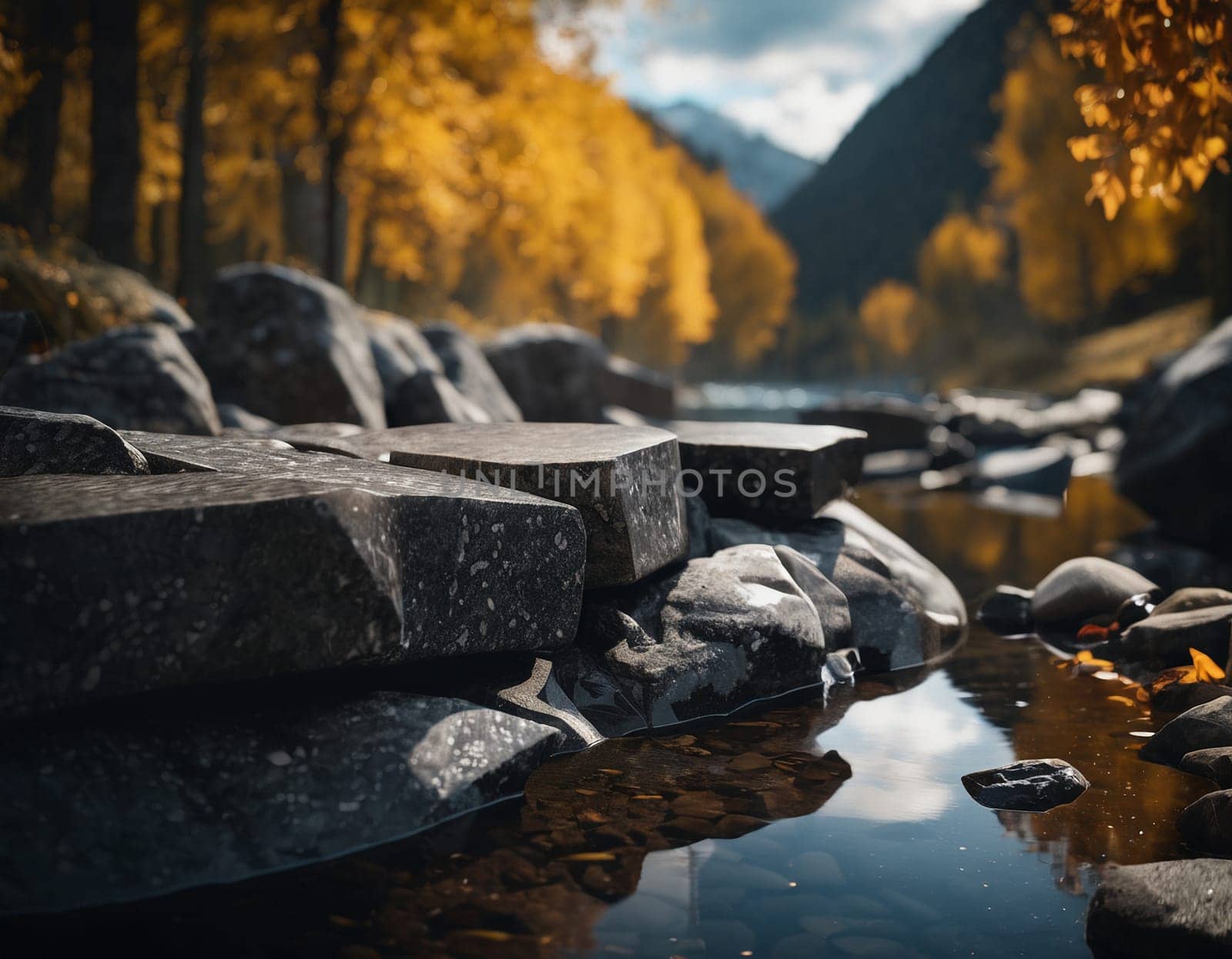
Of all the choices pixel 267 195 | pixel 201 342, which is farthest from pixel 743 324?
pixel 201 342

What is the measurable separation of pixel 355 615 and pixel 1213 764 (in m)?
2.58

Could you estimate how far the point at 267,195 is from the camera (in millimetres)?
18062

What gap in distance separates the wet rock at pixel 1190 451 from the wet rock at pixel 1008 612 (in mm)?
2743

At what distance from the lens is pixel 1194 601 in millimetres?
4500

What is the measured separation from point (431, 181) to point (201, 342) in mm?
7110

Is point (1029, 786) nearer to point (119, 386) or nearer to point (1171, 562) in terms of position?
point (119, 386)

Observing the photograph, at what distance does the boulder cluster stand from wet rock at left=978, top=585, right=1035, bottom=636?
33 cm

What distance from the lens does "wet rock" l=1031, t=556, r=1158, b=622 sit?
4.97m

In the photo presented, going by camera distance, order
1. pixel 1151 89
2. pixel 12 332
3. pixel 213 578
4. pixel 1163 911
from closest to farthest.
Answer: pixel 1163 911, pixel 213 578, pixel 1151 89, pixel 12 332

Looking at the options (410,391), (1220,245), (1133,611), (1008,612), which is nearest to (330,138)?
(410,391)

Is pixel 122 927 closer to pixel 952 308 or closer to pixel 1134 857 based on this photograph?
pixel 1134 857

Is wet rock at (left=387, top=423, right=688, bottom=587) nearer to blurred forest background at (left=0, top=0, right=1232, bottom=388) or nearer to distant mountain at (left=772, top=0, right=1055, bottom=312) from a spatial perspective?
blurred forest background at (left=0, top=0, right=1232, bottom=388)

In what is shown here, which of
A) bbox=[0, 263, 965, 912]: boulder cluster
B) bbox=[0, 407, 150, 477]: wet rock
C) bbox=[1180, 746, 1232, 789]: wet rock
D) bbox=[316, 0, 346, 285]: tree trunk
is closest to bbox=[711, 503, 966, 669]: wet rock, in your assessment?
bbox=[0, 263, 965, 912]: boulder cluster

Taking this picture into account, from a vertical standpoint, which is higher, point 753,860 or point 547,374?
point 547,374
